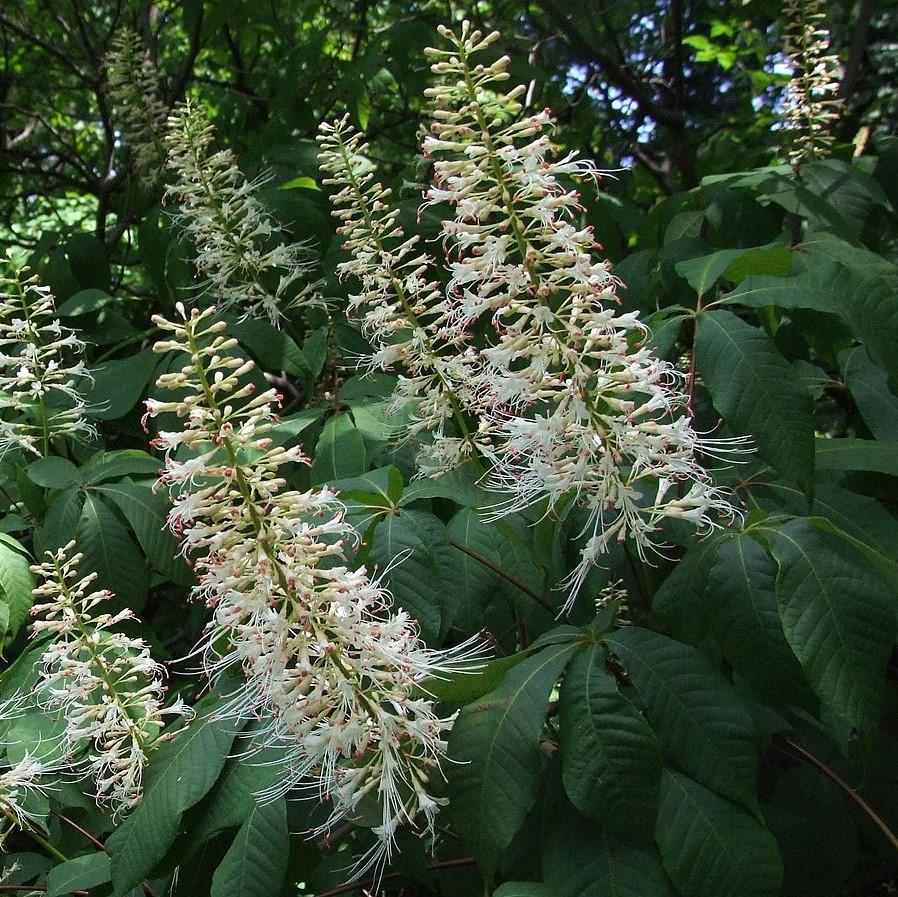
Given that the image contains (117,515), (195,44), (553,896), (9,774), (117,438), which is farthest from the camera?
(195,44)

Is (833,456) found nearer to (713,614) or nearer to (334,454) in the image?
(713,614)

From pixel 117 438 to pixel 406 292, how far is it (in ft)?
6.51

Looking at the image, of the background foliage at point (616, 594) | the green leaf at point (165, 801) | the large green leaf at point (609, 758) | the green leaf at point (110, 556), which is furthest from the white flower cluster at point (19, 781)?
the large green leaf at point (609, 758)

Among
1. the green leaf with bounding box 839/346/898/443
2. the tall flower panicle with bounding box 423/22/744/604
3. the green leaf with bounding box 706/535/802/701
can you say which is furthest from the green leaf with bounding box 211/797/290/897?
the green leaf with bounding box 839/346/898/443

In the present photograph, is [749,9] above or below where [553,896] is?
above

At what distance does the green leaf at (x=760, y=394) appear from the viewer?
72.4 inches

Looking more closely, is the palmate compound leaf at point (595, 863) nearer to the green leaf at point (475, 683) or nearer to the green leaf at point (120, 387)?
the green leaf at point (475, 683)

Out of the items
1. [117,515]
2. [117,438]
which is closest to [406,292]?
[117,515]

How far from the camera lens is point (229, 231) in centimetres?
346

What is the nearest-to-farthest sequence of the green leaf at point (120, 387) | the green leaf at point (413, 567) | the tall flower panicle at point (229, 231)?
the green leaf at point (413, 567) → the green leaf at point (120, 387) → the tall flower panicle at point (229, 231)

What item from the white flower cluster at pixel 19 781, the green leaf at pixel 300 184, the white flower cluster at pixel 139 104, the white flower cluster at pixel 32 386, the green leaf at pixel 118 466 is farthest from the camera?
the white flower cluster at pixel 139 104

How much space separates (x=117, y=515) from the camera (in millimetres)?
3023

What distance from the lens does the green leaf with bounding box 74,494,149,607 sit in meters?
2.71

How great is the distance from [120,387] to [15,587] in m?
0.94
